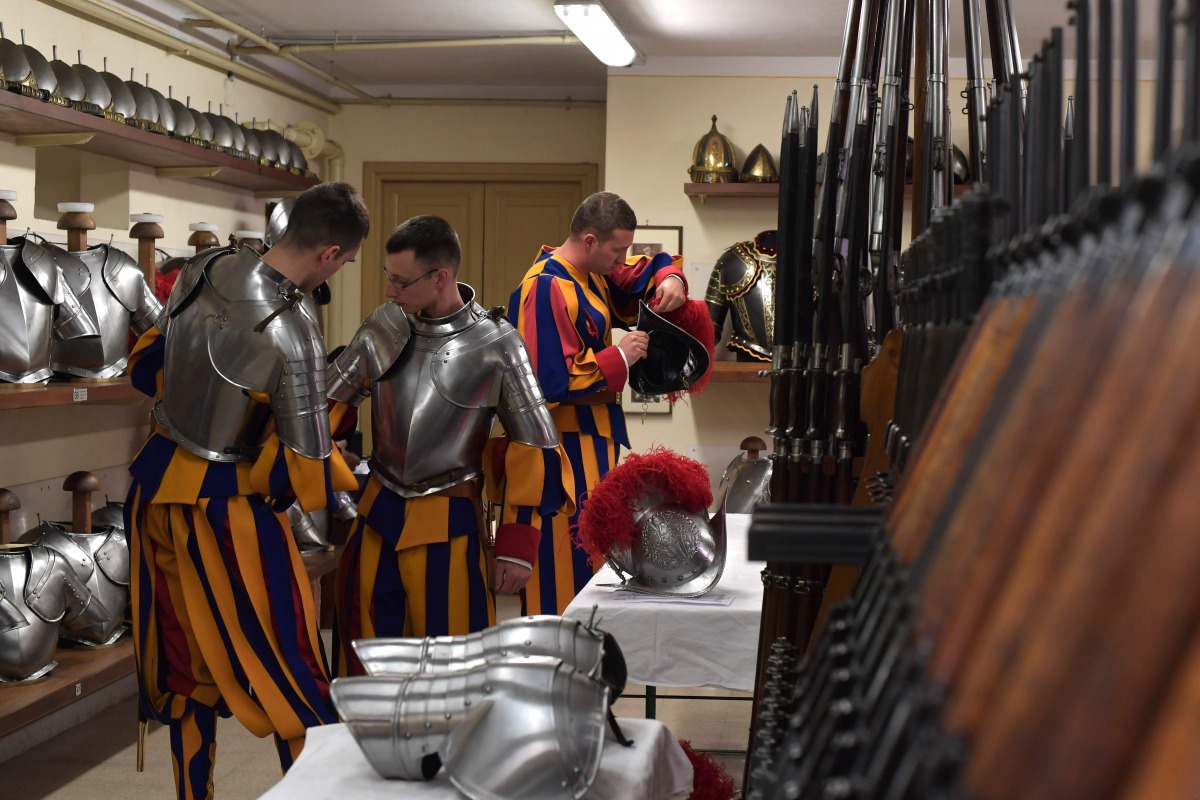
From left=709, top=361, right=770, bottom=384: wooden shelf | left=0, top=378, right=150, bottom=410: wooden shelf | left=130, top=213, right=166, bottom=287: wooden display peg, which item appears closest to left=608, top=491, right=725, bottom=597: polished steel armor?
left=0, top=378, right=150, bottom=410: wooden shelf

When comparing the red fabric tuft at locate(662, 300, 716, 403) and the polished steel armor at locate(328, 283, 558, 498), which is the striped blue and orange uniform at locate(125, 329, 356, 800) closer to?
the polished steel armor at locate(328, 283, 558, 498)

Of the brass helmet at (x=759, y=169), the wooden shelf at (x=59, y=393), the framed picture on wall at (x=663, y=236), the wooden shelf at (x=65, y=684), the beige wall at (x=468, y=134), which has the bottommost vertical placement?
the wooden shelf at (x=65, y=684)

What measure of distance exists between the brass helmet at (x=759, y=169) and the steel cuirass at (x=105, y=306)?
277cm

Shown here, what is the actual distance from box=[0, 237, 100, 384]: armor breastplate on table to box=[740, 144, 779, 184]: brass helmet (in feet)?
9.98

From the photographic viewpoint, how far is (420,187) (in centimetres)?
709

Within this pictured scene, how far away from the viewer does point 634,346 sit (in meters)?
3.56

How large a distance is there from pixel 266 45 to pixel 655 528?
3834 mm

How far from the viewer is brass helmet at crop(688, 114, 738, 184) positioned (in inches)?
221

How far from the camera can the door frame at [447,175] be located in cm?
699

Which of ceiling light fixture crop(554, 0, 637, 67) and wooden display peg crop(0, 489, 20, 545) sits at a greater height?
ceiling light fixture crop(554, 0, 637, 67)

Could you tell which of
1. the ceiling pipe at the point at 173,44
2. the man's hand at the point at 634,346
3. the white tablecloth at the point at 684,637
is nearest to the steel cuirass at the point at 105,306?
the ceiling pipe at the point at 173,44

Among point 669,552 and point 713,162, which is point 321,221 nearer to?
point 669,552

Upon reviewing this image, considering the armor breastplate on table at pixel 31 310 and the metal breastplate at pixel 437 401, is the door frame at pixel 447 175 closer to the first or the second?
the armor breastplate on table at pixel 31 310

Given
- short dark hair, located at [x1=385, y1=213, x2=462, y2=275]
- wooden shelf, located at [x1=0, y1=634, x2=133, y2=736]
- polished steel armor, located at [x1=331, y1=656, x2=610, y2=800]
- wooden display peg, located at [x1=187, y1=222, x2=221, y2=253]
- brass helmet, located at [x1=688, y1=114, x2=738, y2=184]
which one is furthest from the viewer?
brass helmet, located at [x1=688, y1=114, x2=738, y2=184]
